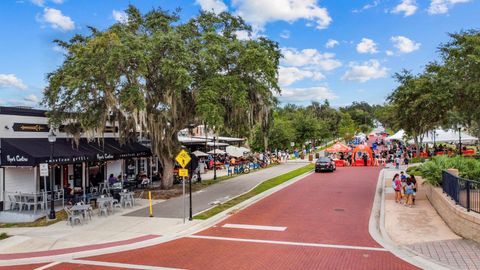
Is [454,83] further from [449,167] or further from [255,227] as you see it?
[255,227]

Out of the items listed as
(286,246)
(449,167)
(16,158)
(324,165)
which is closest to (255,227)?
(286,246)

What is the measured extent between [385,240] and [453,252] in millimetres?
2271

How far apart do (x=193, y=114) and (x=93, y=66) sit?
24.2 ft

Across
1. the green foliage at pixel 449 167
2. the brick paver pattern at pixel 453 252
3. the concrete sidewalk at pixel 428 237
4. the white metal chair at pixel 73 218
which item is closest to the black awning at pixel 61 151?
the white metal chair at pixel 73 218

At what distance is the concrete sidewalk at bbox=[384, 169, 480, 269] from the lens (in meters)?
10.7

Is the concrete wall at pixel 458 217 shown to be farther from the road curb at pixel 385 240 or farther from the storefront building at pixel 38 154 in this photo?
the storefront building at pixel 38 154

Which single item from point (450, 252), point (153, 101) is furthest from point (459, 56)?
point (153, 101)

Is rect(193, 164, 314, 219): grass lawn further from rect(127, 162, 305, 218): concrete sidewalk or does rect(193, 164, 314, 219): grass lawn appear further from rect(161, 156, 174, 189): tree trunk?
rect(161, 156, 174, 189): tree trunk

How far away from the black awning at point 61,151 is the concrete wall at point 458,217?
1716 cm

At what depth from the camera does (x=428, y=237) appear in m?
13.1

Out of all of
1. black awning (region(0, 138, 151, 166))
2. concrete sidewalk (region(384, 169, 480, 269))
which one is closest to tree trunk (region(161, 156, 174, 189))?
black awning (region(0, 138, 151, 166))

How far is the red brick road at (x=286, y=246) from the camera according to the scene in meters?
10.9

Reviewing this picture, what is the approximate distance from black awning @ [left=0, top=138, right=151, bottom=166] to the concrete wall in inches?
676

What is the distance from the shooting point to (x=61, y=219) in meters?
17.6
